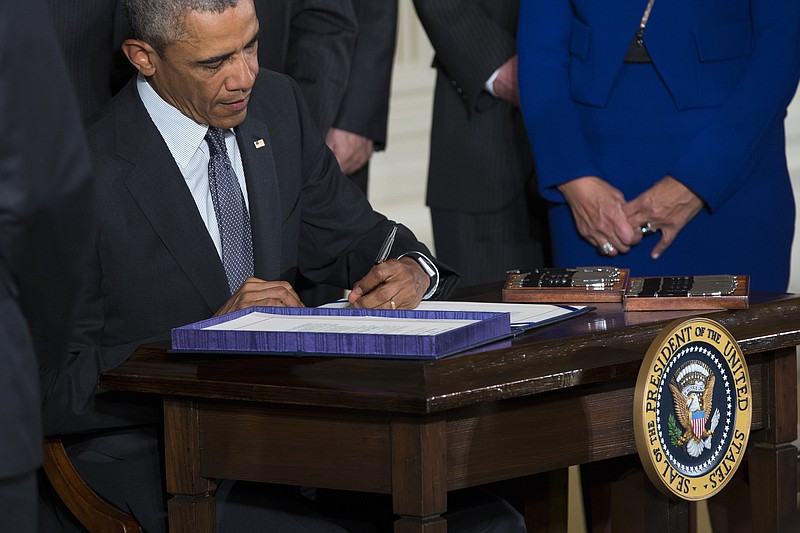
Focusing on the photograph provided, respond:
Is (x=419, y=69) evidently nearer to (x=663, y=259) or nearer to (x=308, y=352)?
(x=663, y=259)

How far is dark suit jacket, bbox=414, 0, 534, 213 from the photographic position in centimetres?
358

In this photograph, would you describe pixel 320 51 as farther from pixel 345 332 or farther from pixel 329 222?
pixel 345 332

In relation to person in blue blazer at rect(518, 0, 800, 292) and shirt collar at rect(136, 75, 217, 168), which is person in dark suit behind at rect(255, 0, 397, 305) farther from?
shirt collar at rect(136, 75, 217, 168)

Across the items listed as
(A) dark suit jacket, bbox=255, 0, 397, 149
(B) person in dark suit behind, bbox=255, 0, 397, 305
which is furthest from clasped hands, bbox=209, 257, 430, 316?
(A) dark suit jacket, bbox=255, 0, 397, 149

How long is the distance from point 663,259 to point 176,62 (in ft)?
4.10

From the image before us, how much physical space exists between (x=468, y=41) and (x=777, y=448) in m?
1.66

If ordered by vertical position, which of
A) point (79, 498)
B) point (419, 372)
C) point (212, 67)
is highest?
point (212, 67)

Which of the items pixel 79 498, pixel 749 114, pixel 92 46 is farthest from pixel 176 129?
pixel 749 114

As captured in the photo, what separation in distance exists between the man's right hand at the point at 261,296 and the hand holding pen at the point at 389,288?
0.40 feet

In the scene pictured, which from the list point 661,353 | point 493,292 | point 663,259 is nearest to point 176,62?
point 493,292

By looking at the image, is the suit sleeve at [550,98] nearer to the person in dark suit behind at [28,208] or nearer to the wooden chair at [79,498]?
the wooden chair at [79,498]

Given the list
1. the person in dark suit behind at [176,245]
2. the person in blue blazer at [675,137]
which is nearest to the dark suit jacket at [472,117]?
the person in blue blazer at [675,137]

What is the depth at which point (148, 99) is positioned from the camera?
2537mm

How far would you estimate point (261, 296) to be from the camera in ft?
7.35
